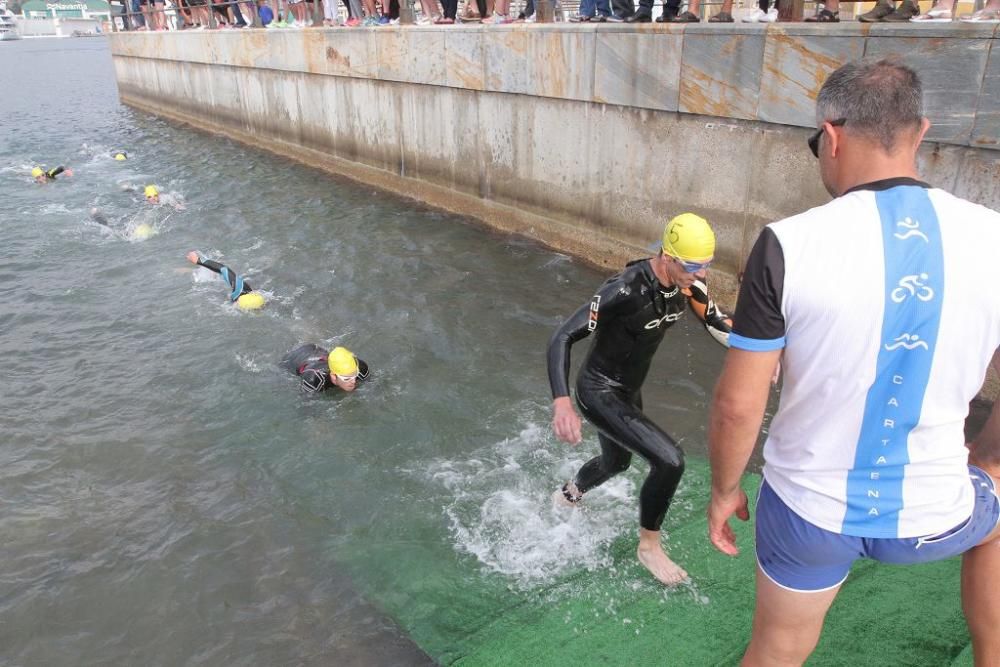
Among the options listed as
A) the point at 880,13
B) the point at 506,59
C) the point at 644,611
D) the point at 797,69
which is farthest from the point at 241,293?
the point at 880,13

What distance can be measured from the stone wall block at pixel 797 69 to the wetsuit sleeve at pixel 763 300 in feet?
19.9

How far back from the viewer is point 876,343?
193 centimetres

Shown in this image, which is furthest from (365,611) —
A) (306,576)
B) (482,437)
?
(482,437)

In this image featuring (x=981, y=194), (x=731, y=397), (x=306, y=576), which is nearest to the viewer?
(x=731, y=397)

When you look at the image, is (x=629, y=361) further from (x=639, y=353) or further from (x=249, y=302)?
(x=249, y=302)

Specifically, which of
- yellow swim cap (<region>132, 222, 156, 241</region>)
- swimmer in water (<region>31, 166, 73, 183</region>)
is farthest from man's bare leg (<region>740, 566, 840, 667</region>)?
swimmer in water (<region>31, 166, 73, 183</region>)

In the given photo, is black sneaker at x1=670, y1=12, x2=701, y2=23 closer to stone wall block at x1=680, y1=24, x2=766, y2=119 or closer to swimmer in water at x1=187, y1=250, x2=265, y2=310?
stone wall block at x1=680, y1=24, x2=766, y2=119

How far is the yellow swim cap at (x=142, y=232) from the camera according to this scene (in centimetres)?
1335

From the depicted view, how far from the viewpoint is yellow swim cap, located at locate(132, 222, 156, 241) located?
43.8 ft

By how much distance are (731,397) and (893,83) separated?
3.11ft

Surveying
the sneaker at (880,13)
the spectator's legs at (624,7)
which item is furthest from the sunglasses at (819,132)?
the spectator's legs at (624,7)

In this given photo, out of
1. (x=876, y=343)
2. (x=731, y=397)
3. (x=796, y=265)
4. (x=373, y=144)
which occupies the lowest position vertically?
(x=373, y=144)

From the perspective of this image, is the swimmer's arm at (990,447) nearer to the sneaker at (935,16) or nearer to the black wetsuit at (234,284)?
the sneaker at (935,16)

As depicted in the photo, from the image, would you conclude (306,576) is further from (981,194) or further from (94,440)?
(981,194)
